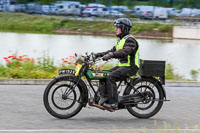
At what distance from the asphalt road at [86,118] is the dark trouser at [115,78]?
1.52ft

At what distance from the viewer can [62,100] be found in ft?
24.1

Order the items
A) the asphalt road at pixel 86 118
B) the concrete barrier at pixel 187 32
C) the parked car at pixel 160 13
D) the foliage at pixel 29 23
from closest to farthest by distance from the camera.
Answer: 1. the asphalt road at pixel 86 118
2. the concrete barrier at pixel 187 32
3. the foliage at pixel 29 23
4. the parked car at pixel 160 13

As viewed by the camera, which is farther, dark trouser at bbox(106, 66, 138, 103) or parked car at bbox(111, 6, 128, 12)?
parked car at bbox(111, 6, 128, 12)

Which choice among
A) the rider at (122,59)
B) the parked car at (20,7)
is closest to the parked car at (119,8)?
the parked car at (20,7)

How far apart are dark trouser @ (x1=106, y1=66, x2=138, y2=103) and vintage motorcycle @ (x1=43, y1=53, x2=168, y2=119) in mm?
111

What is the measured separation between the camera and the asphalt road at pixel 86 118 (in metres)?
6.86

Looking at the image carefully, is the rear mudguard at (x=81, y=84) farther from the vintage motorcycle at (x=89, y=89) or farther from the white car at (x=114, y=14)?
the white car at (x=114, y=14)

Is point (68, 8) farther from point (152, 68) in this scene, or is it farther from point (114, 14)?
point (152, 68)

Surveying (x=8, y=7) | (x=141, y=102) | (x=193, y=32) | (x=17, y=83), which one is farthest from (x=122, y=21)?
(x=8, y=7)

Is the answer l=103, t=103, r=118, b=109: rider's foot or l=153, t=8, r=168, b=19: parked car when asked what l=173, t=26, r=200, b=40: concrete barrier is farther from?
l=103, t=103, r=118, b=109: rider's foot

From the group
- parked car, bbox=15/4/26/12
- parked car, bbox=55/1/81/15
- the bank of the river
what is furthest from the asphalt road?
parked car, bbox=15/4/26/12

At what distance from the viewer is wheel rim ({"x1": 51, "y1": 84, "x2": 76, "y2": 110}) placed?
7258 millimetres

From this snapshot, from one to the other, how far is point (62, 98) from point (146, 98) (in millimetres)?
1518

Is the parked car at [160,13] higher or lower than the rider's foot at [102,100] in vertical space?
lower
